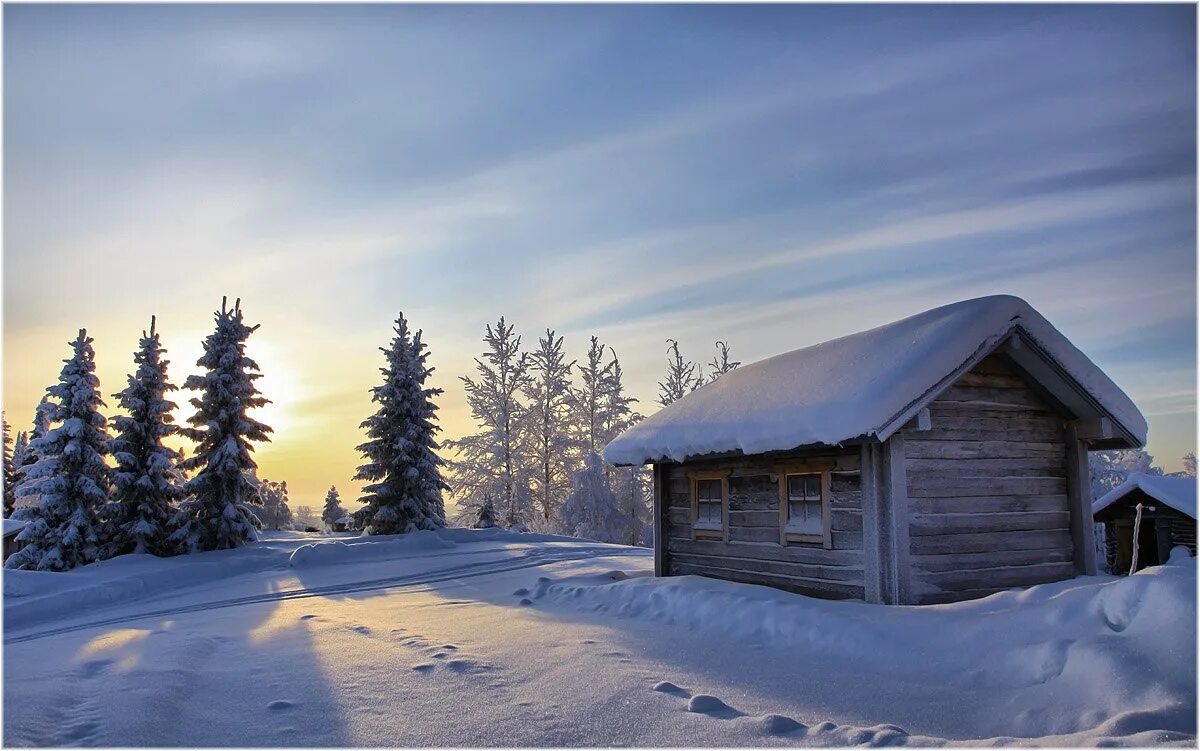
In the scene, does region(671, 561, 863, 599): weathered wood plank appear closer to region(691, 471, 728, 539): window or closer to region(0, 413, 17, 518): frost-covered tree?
region(691, 471, 728, 539): window

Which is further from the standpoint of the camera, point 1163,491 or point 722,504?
point 1163,491

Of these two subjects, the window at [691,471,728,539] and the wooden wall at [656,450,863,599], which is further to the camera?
the window at [691,471,728,539]

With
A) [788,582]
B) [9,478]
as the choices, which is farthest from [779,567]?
[9,478]

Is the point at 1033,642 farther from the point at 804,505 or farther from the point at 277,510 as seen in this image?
the point at 277,510

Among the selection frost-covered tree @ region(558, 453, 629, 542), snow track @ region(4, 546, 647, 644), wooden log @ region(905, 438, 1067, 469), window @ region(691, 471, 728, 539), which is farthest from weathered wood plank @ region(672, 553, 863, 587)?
frost-covered tree @ region(558, 453, 629, 542)

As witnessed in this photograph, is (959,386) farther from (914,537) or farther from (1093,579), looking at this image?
(1093,579)

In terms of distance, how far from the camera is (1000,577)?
1104 centimetres

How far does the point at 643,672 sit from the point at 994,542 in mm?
6293

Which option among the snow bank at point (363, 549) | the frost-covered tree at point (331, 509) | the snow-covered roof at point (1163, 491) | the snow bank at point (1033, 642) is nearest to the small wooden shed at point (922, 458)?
the snow bank at point (1033, 642)

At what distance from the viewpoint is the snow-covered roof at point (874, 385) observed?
10047mm

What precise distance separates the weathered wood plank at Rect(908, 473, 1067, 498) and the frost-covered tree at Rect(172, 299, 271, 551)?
71.7 ft

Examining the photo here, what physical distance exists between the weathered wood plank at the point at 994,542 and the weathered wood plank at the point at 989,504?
35 centimetres

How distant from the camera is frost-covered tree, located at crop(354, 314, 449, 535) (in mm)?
29234

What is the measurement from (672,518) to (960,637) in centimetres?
695
